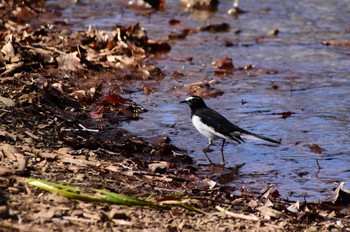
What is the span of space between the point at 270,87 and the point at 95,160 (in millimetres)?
4743

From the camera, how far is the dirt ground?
Result: 513 centimetres

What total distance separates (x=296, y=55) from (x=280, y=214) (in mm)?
7256

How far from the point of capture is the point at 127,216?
16.8ft

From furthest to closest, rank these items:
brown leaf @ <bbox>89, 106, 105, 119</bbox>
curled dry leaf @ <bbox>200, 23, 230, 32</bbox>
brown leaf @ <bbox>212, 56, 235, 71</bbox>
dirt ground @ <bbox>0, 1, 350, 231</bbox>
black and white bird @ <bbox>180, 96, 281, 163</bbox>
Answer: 1. curled dry leaf @ <bbox>200, 23, 230, 32</bbox>
2. brown leaf @ <bbox>212, 56, 235, 71</bbox>
3. brown leaf @ <bbox>89, 106, 105, 119</bbox>
4. black and white bird @ <bbox>180, 96, 281, 163</bbox>
5. dirt ground @ <bbox>0, 1, 350, 231</bbox>

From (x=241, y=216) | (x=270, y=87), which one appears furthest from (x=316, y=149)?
(x=241, y=216)

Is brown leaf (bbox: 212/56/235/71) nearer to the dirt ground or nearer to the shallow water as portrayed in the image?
the shallow water

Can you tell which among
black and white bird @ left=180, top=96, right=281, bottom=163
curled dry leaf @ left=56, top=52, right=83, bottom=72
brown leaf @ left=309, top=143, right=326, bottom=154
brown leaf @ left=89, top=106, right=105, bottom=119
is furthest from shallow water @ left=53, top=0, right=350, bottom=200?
curled dry leaf @ left=56, top=52, right=83, bottom=72

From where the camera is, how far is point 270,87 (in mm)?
10812

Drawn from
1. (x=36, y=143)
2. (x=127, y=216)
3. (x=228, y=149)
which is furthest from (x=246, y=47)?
(x=127, y=216)

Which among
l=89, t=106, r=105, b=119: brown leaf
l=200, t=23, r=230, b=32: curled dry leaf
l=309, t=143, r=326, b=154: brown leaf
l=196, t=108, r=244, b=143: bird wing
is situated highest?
l=200, t=23, r=230, b=32: curled dry leaf

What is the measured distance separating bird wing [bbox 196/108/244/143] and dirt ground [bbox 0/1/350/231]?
529 mm

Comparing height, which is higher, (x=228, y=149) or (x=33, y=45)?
(x=33, y=45)

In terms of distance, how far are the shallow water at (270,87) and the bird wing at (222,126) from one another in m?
0.21

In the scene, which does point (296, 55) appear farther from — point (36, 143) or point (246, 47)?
point (36, 143)
